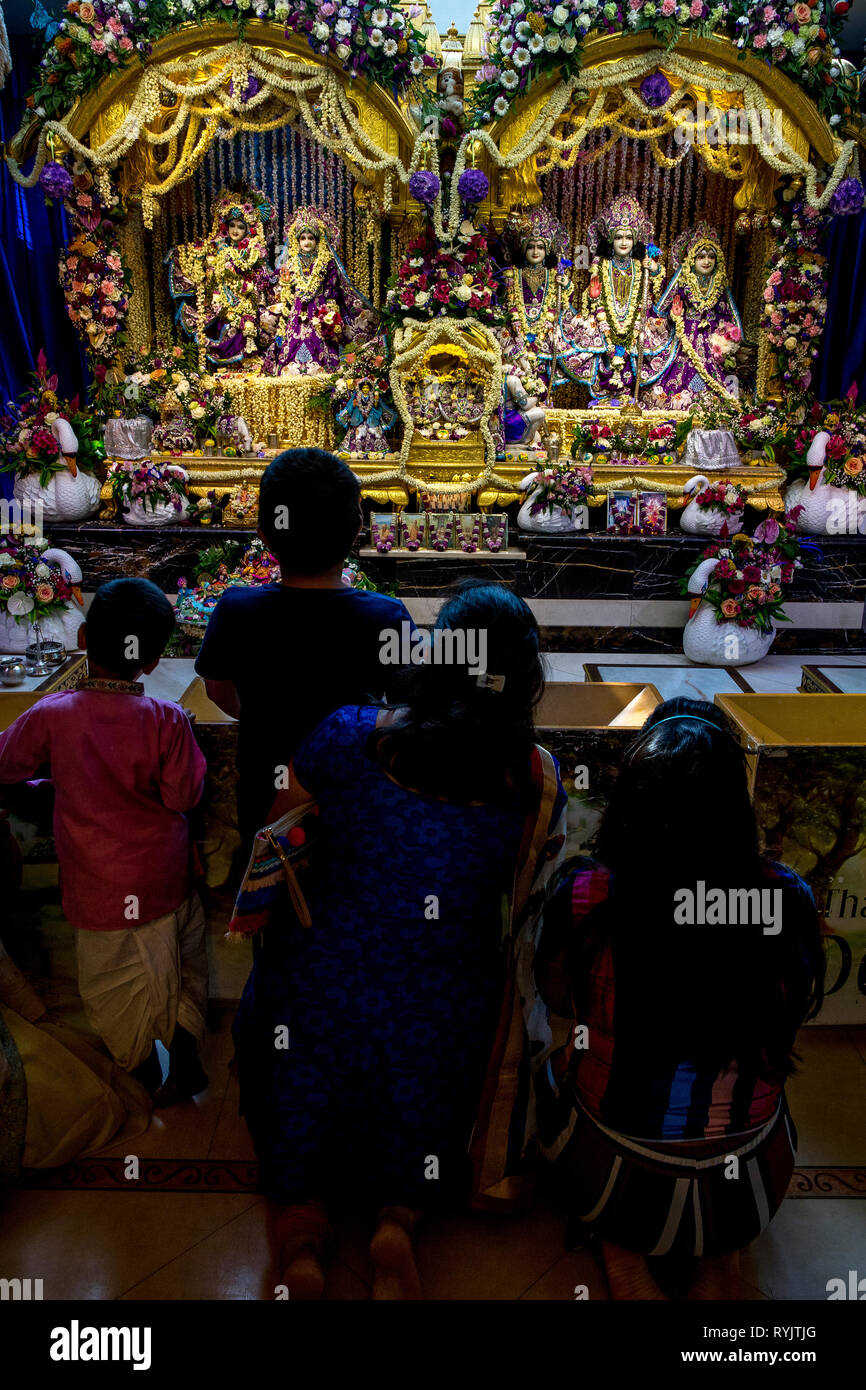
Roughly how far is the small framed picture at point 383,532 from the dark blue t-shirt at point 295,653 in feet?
14.8

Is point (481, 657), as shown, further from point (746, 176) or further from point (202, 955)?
point (746, 176)

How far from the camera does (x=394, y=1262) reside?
2.05 meters

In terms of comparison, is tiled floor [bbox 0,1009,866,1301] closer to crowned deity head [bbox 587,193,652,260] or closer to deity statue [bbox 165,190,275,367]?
deity statue [bbox 165,190,275,367]

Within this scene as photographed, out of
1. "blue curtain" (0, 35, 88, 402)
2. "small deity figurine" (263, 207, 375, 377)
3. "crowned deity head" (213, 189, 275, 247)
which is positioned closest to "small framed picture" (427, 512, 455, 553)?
"small deity figurine" (263, 207, 375, 377)

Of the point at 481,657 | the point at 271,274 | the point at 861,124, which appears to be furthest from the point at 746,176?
the point at 481,657

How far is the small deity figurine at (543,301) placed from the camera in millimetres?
7832

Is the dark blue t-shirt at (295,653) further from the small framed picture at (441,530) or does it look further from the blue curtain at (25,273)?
the blue curtain at (25,273)

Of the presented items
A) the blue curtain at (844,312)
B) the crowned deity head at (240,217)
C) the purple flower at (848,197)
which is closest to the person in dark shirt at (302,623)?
the purple flower at (848,197)

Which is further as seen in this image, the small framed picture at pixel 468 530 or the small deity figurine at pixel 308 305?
the small deity figurine at pixel 308 305

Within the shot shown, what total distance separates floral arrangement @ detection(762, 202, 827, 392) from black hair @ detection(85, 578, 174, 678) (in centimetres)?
635

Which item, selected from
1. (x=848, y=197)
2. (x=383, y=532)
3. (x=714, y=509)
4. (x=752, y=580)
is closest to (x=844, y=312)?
(x=848, y=197)

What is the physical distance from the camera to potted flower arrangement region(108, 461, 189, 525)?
6.75 metres
